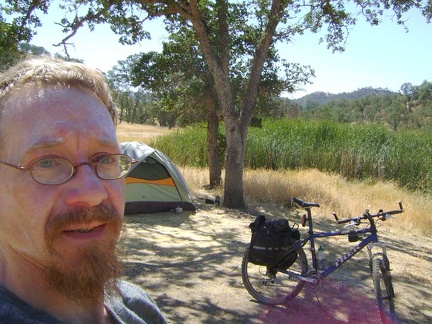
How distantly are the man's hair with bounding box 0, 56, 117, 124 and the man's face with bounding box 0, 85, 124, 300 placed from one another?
23mm

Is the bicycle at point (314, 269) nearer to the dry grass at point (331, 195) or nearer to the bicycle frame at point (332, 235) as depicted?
the bicycle frame at point (332, 235)

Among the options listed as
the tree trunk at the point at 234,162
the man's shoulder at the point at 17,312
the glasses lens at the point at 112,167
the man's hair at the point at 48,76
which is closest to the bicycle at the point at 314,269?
the glasses lens at the point at 112,167

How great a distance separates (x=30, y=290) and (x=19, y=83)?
451 millimetres

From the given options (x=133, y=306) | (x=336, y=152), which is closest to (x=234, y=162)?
(x=336, y=152)

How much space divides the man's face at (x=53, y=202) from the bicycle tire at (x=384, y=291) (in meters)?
3.27

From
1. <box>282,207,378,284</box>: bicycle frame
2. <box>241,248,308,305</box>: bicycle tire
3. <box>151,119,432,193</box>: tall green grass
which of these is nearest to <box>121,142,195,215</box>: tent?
<box>241,248,308,305</box>: bicycle tire

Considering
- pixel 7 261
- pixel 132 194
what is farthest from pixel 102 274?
→ pixel 132 194

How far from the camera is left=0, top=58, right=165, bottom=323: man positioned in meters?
0.91

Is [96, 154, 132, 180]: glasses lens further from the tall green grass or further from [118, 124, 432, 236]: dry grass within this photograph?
the tall green grass

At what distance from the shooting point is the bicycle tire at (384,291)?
3729 millimetres

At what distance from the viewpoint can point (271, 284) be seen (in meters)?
4.41

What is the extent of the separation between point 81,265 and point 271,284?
12.2ft

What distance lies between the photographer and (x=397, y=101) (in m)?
60.6

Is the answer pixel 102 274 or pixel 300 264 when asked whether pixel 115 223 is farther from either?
pixel 300 264
